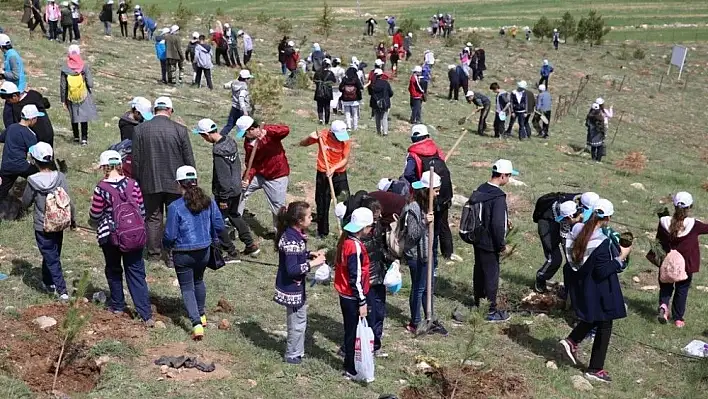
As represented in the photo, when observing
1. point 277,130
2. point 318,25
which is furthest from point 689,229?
point 318,25

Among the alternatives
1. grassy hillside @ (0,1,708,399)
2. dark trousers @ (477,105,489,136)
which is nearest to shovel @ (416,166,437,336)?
grassy hillside @ (0,1,708,399)

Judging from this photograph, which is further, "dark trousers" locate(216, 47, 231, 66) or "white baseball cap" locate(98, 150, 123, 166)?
"dark trousers" locate(216, 47, 231, 66)

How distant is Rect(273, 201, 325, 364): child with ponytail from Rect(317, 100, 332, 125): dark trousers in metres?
12.8

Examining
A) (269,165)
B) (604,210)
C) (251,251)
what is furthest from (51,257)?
(604,210)

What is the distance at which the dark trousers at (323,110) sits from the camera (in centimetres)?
1906

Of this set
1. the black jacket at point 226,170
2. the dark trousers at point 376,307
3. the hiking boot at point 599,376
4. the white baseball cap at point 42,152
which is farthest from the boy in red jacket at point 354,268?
the black jacket at point 226,170

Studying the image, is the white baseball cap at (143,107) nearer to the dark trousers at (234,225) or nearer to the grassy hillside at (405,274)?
the dark trousers at (234,225)

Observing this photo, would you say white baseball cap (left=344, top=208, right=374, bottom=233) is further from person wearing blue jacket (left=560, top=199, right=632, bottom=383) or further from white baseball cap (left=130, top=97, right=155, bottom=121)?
white baseball cap (left=130, top=97, right=155, bottom=121)

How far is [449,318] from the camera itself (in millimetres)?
8750

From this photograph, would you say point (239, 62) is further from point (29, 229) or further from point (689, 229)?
point (689, 229)

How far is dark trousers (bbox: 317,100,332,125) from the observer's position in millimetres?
19062

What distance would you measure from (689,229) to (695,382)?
6.28ft

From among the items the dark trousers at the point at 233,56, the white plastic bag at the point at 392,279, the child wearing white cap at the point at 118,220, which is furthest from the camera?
the dark trousers at the point at 233,56

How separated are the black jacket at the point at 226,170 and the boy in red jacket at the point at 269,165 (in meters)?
0.41
